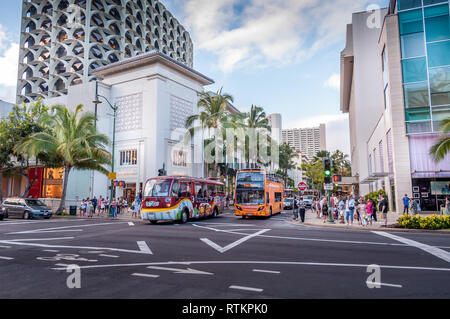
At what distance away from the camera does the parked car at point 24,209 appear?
2300 centimetres

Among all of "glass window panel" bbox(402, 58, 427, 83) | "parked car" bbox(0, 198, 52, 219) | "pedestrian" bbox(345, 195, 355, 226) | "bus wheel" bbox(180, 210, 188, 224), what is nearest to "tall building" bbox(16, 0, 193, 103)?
"parked car" bbox(0, 198, 52, 219)

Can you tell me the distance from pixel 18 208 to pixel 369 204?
2478 cm

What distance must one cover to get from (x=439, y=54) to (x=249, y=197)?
1909 cm

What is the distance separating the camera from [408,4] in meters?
26.1

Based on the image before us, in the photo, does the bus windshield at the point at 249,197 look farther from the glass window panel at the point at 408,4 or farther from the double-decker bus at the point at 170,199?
the glass window panel at the point at 408,4

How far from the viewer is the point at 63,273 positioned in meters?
6.50

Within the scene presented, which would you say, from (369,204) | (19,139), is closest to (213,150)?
(19,139)

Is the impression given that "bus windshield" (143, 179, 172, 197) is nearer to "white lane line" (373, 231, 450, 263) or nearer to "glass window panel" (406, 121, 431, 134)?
"white lane line" (373, 231, 450, 263)

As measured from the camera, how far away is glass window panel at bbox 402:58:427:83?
2492cm

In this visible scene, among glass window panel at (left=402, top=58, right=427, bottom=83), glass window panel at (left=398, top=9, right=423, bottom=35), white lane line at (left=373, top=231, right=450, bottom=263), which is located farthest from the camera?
glass window panel at (left=398, top=9, right=423, bottom=35)

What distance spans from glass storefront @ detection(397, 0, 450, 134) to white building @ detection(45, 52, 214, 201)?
84.5 feet

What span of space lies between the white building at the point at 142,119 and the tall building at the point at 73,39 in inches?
997

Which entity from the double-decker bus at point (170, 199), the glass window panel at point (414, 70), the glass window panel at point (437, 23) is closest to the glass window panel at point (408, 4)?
the glass window panel at point (437, 23)
